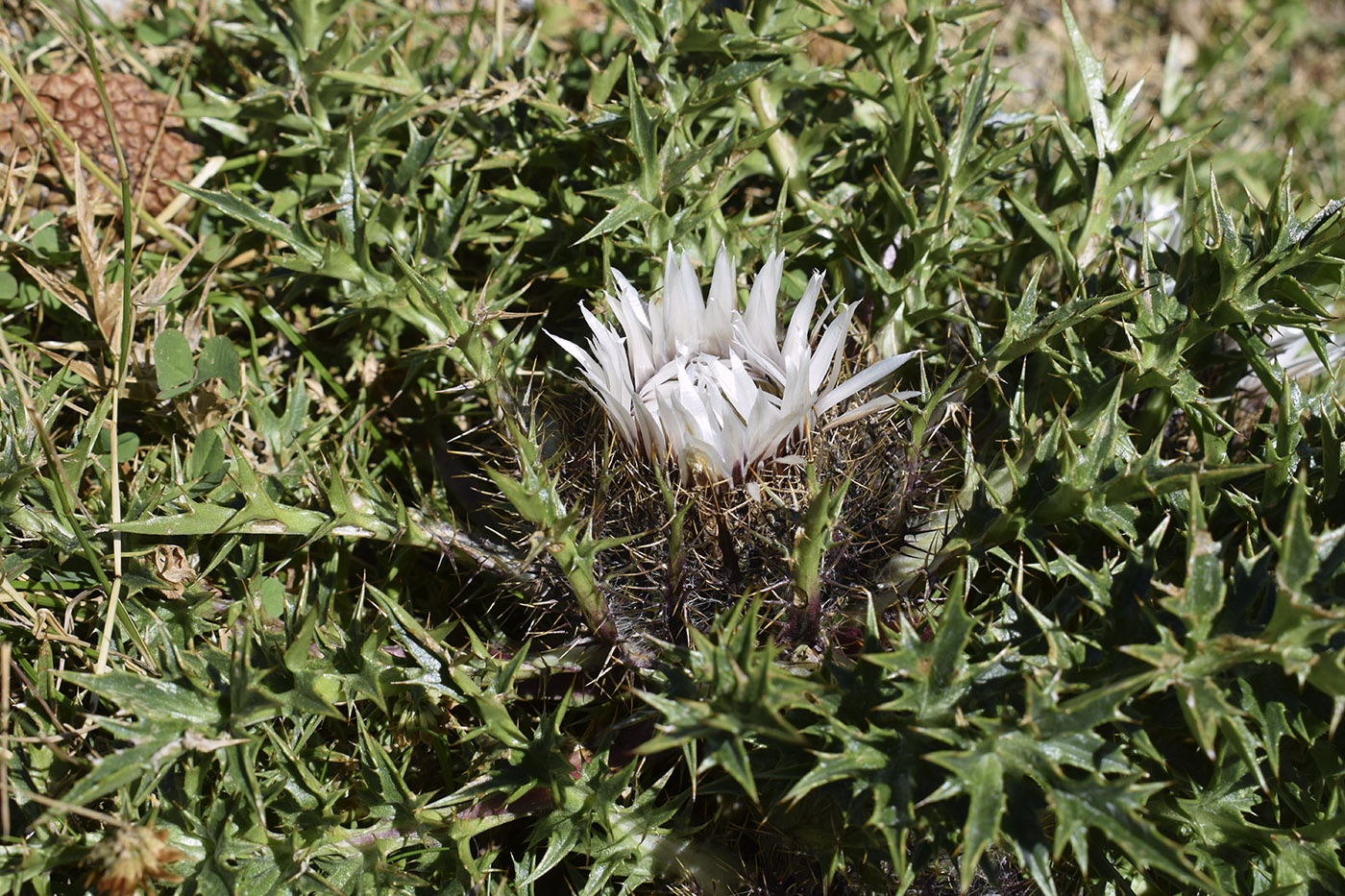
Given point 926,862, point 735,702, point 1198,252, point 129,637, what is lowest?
point 926,862

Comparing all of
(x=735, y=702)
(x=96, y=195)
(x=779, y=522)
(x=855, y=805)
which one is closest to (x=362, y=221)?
(x=96, y=195)

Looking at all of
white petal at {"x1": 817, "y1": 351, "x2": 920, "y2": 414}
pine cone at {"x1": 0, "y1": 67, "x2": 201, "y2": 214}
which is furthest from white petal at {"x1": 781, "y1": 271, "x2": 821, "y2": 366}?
pine cone at {"x1": 0, "y1": 67, "x2": 201, "y2": 214}

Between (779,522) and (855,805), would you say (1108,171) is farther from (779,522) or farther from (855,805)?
(855,805)

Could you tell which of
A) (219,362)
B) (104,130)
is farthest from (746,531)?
(104,130)

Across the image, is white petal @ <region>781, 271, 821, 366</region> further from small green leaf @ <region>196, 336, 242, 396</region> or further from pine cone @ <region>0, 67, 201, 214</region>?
pine cone @ <region>0, 67, 201, 214</region>

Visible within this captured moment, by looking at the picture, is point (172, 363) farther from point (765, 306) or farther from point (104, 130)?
point (765, 306)

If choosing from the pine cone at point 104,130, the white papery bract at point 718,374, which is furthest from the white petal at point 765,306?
the pine cone at point 104,130
